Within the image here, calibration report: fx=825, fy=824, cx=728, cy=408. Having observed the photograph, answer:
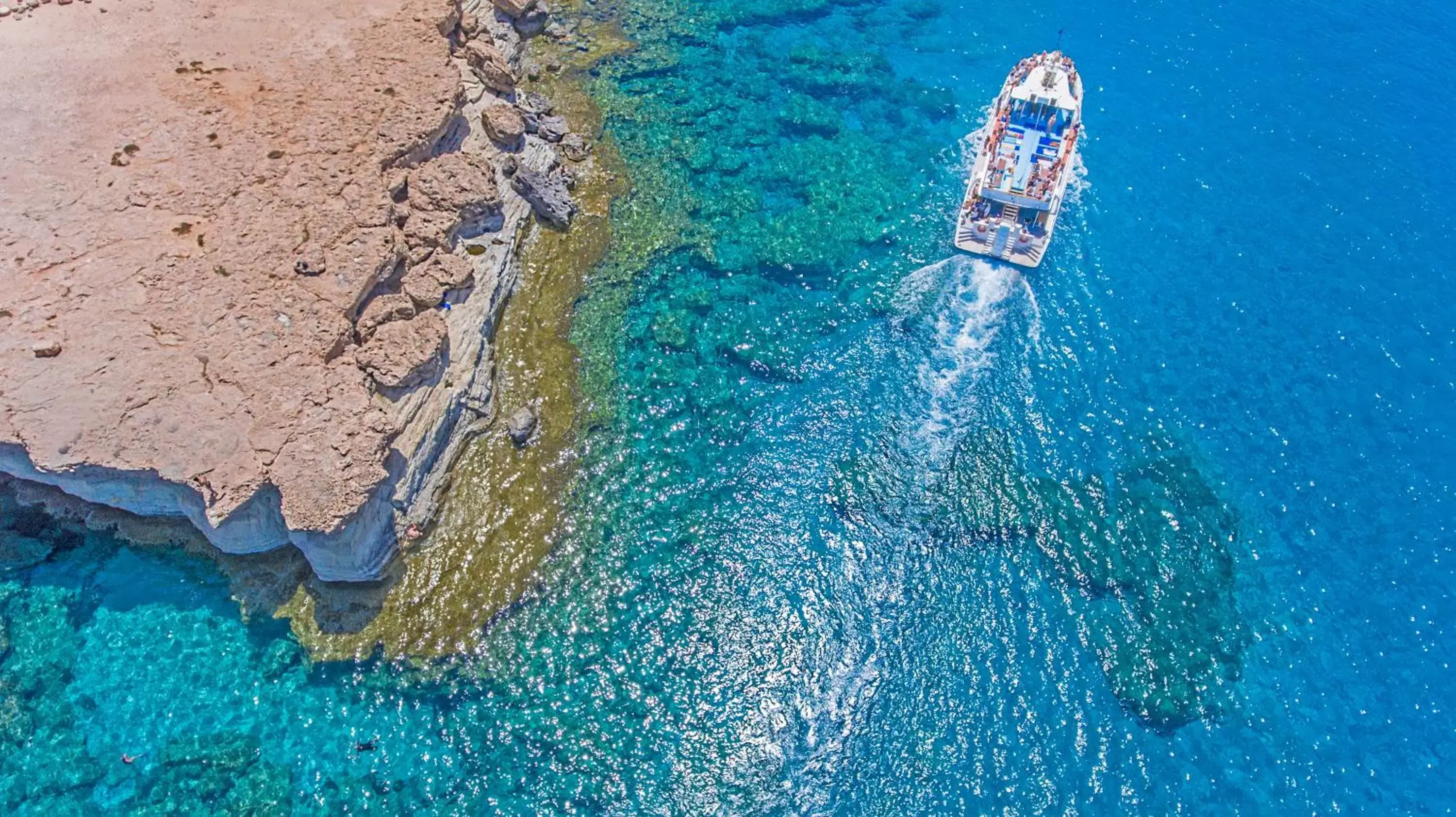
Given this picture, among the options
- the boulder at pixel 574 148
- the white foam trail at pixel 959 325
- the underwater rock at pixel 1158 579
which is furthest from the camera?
the boulder at pixel 574 148

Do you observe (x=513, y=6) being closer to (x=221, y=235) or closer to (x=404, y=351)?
(x=221, y=235)

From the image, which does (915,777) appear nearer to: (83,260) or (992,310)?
(992,310)

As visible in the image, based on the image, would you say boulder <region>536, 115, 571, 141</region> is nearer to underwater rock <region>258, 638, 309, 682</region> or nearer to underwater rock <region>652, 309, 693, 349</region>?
underwater rock <region>652, 309, 693, 349</region>

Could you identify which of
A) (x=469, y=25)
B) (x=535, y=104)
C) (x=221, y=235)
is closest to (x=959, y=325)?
(x=535, y=104)

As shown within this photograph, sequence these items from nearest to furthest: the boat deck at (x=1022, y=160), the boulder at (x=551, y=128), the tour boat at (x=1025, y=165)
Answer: the tour boat at (x=1025, y=165) < the boat deck at (x=1022, y=160) < the boulder at (x=551, y=128)

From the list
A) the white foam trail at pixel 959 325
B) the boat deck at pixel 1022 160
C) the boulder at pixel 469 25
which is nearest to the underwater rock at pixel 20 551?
the boulder at pixel 469 25

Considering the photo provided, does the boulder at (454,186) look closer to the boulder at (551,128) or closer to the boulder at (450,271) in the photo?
the boulder at (450,271)
